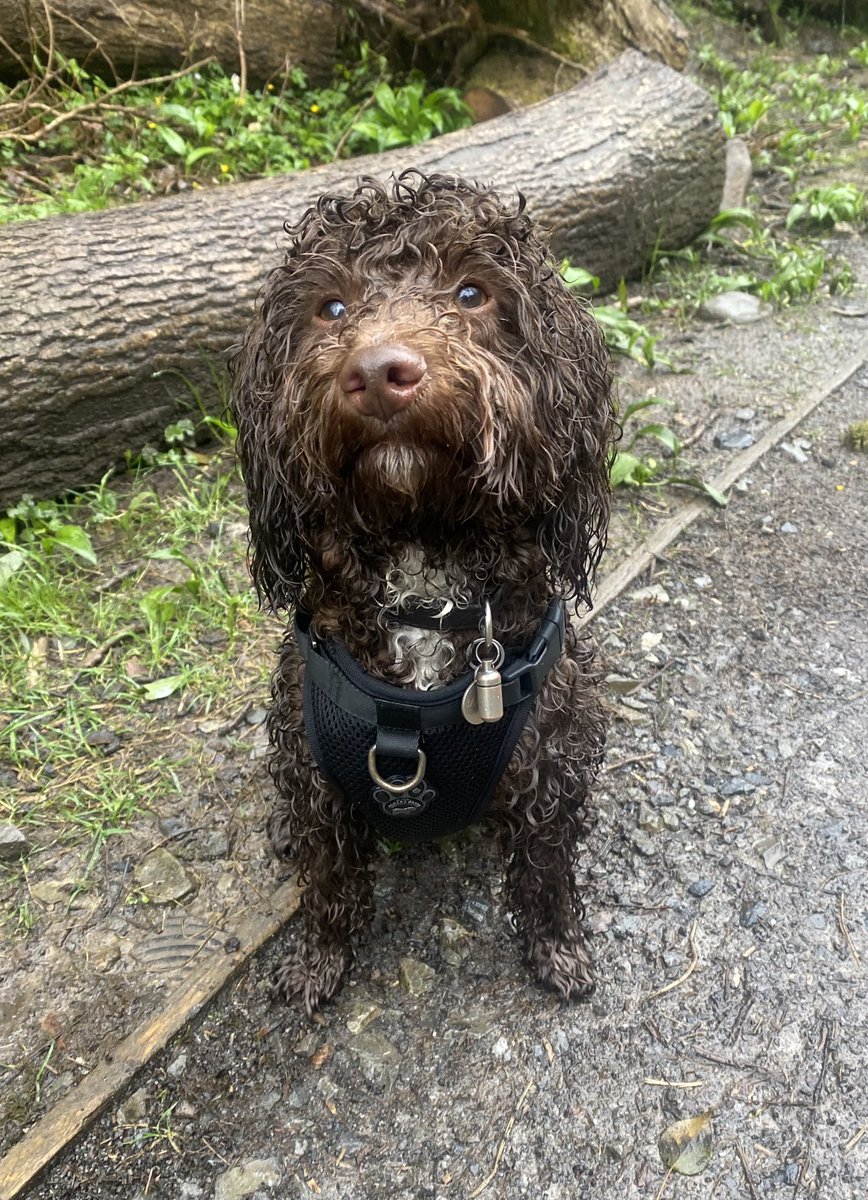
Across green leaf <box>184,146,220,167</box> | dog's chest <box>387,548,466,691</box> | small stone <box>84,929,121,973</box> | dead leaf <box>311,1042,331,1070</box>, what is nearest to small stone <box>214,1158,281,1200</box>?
dead leaf <box>311,1042,331,1070</box>

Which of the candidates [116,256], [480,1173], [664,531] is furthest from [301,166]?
[480,1173]

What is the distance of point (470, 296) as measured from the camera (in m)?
1.74

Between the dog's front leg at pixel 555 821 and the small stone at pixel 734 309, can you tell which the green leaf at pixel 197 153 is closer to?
the small stone at pixel 734 309

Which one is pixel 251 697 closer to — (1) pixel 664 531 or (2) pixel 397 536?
(2) pixel 397 536

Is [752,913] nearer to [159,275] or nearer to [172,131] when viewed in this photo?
[159,275]

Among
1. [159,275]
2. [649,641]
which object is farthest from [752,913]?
[159,275]

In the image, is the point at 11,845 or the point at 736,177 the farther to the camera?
the point at 736,177

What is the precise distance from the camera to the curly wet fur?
62.6 inches

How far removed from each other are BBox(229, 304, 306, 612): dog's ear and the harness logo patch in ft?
1.56

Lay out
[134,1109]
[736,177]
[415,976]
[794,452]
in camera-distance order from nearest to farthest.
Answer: [134,1109], [415,976], [794,452], [736,177]

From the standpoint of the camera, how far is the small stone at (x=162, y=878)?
8.41ft

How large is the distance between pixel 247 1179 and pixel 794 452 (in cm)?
353

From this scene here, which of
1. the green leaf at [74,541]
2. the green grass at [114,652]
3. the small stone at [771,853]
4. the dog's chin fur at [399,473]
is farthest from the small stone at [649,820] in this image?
the green leaf at [74,541]

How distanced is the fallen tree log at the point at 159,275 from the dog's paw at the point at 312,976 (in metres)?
2.34
